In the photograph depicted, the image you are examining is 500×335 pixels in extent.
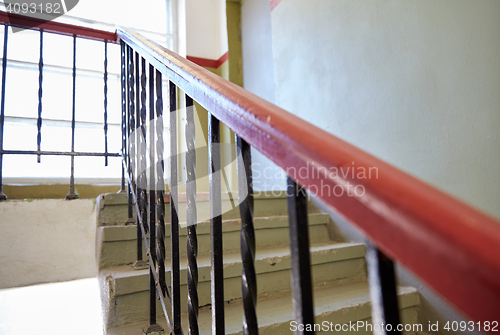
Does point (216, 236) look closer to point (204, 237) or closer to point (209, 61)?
point (204, 237)

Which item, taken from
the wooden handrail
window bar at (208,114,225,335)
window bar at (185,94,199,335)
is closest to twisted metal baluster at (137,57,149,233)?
window bar at (185,94,199,335)

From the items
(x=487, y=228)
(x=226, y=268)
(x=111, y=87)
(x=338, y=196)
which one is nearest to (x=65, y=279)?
(x=226, y=268)

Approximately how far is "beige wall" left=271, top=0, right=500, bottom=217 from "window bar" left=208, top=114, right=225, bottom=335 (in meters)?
1.22

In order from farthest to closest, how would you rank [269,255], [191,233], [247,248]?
[269,255]
[191,233]
[247,248]

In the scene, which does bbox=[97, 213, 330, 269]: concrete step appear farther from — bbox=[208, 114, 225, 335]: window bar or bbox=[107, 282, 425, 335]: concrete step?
bbox=[208, 114, 225, 335]: window bar

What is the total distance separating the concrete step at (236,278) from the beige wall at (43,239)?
26.1 inches

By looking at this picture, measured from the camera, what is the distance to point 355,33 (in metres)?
1.98

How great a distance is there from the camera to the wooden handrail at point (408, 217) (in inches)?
8.8

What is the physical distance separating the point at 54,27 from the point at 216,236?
1.82 metres

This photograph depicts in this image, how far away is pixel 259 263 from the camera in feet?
4.73

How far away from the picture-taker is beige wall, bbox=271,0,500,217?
4.36 feet

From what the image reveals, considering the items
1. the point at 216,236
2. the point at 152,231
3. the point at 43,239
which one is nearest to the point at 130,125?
the point at 152,231

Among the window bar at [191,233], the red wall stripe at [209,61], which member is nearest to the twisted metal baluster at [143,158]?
the window bar at [191,233]

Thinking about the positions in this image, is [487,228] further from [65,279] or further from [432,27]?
[65,279]
